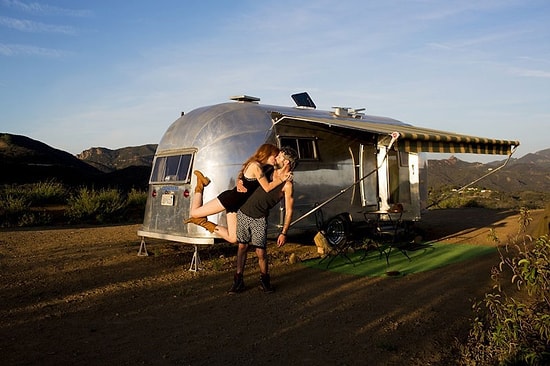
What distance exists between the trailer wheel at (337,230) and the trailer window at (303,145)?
1387 millimetres

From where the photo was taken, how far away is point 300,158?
9.70 meters

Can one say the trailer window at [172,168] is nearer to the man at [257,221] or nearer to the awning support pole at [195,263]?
the awning support pole at [195,263]

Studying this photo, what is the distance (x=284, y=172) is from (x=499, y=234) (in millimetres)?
8154

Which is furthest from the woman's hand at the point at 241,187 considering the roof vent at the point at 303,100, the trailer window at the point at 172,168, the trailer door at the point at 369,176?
the roof vent at the point at 303,100

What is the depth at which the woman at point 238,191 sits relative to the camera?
7055 millimetres

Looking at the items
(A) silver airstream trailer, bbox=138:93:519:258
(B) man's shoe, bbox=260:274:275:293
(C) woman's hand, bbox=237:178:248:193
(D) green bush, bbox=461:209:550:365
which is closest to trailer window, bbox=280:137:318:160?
(A) silver airstream trailer, bbox=138:93:519:258

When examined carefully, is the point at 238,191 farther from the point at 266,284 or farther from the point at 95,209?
the point at 95,209

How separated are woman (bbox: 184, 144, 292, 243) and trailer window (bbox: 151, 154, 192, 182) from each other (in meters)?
1.47

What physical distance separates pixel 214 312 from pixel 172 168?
11.9 feet

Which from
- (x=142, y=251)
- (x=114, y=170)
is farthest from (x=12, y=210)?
(x=114, y=170)

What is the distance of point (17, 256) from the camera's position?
32.7ft

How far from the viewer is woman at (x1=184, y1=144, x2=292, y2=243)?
7.05m

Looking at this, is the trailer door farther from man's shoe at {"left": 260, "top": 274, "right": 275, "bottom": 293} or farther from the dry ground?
man's shoe at {"left": 260, "top": 274, "right": 275, "bottom": 293}

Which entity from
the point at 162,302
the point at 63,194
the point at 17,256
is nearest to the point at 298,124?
the point at 162,302
